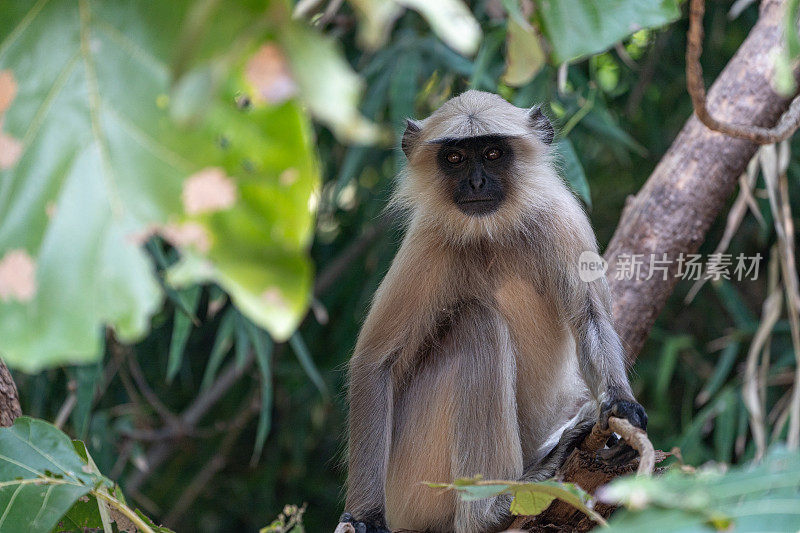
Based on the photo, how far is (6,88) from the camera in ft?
4.44

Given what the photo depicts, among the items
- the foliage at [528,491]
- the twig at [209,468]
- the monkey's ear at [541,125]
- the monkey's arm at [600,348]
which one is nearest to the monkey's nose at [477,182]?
the monkey's ear at [541,125]

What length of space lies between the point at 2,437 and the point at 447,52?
11.0 feet

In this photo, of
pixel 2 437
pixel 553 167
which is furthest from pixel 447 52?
pixel 2 437

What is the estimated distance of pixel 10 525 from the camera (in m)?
2.28

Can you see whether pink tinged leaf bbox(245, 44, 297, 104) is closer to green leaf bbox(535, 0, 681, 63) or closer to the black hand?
green leaf bbox(535, 0, 681, 63)

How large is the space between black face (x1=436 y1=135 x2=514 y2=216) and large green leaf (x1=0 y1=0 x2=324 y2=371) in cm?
250

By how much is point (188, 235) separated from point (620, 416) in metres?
2.23

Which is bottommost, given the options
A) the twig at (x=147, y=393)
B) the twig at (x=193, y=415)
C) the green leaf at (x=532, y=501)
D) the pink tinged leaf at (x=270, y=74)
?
the twig at (x=193, y=415)

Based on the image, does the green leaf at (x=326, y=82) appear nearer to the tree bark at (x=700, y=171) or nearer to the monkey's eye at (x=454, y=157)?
the monkey's eye at (x=454, y=157)

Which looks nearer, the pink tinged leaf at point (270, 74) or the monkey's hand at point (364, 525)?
the pink tinged leaf at point (270, 74)

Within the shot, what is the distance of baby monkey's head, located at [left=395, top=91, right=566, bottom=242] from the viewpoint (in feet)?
12.3

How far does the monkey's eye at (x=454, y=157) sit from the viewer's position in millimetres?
3863

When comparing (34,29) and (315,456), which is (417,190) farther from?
(315,456)

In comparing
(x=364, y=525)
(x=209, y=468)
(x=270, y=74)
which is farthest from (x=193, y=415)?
(x=270, y=74)
